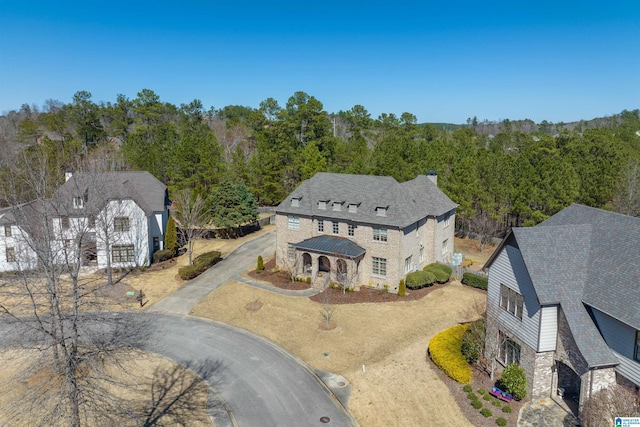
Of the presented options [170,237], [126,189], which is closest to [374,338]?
[170,237]

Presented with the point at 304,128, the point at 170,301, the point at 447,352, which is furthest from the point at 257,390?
the point at 304,128

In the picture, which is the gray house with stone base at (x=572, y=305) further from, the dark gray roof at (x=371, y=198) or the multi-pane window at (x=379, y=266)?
the dark gray roof at (x=371, y=198)

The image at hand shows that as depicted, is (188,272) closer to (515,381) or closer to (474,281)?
(474,281)

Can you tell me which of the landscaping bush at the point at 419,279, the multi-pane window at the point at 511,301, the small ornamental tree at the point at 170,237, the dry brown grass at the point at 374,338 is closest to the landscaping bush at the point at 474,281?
A: the dry brown grass at the point at 374,338

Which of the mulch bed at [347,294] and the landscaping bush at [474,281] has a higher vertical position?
the landscaping bush at [474,281]

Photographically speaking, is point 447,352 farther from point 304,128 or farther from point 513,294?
point 304,128

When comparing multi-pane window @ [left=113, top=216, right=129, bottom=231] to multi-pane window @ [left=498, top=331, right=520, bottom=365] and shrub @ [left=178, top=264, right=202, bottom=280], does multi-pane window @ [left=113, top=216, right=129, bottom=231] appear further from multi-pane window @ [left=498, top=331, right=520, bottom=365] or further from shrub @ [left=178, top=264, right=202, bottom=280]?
multi-pane window @ [left=498, top=331, right=520, bottom=365]
